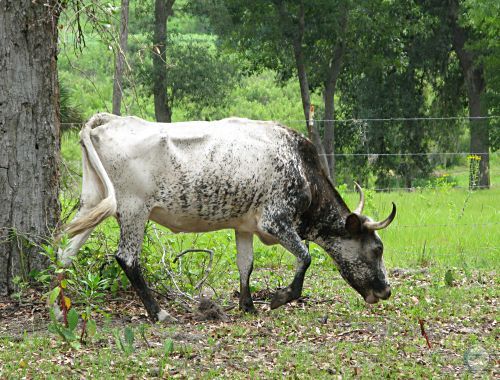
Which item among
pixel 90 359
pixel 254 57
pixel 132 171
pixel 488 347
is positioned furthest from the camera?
pixel 254 57

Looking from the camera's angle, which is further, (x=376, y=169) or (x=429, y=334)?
(x=376, y=169)

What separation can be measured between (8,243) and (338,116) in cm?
2590

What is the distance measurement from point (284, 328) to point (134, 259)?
4.38 feet

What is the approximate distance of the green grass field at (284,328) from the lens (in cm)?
672

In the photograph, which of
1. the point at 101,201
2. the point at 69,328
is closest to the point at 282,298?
the point at 101,201

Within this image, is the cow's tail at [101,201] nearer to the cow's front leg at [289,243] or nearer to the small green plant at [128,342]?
the small green plant at [128,342]

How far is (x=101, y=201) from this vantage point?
8.23 metres

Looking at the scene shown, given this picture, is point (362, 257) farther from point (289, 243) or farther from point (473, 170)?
point (473, 170)

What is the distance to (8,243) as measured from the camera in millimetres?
8680

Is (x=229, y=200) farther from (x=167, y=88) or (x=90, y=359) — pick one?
(x=167, y=88)

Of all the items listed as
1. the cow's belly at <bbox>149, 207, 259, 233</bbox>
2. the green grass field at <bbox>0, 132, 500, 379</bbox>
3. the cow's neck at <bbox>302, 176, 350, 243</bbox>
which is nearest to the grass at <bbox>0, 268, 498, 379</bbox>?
the green grass field at <bbox>0, 132, 500, 379</bbox>

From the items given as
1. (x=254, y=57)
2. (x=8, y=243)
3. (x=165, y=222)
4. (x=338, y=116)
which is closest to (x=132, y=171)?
(x=165, y=222)

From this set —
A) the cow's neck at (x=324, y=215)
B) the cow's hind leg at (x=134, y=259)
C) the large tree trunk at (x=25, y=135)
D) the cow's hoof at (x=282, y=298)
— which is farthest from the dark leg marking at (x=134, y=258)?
the cow's neck at (x=324, y=215)

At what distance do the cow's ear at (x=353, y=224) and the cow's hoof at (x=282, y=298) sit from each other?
929 mm
